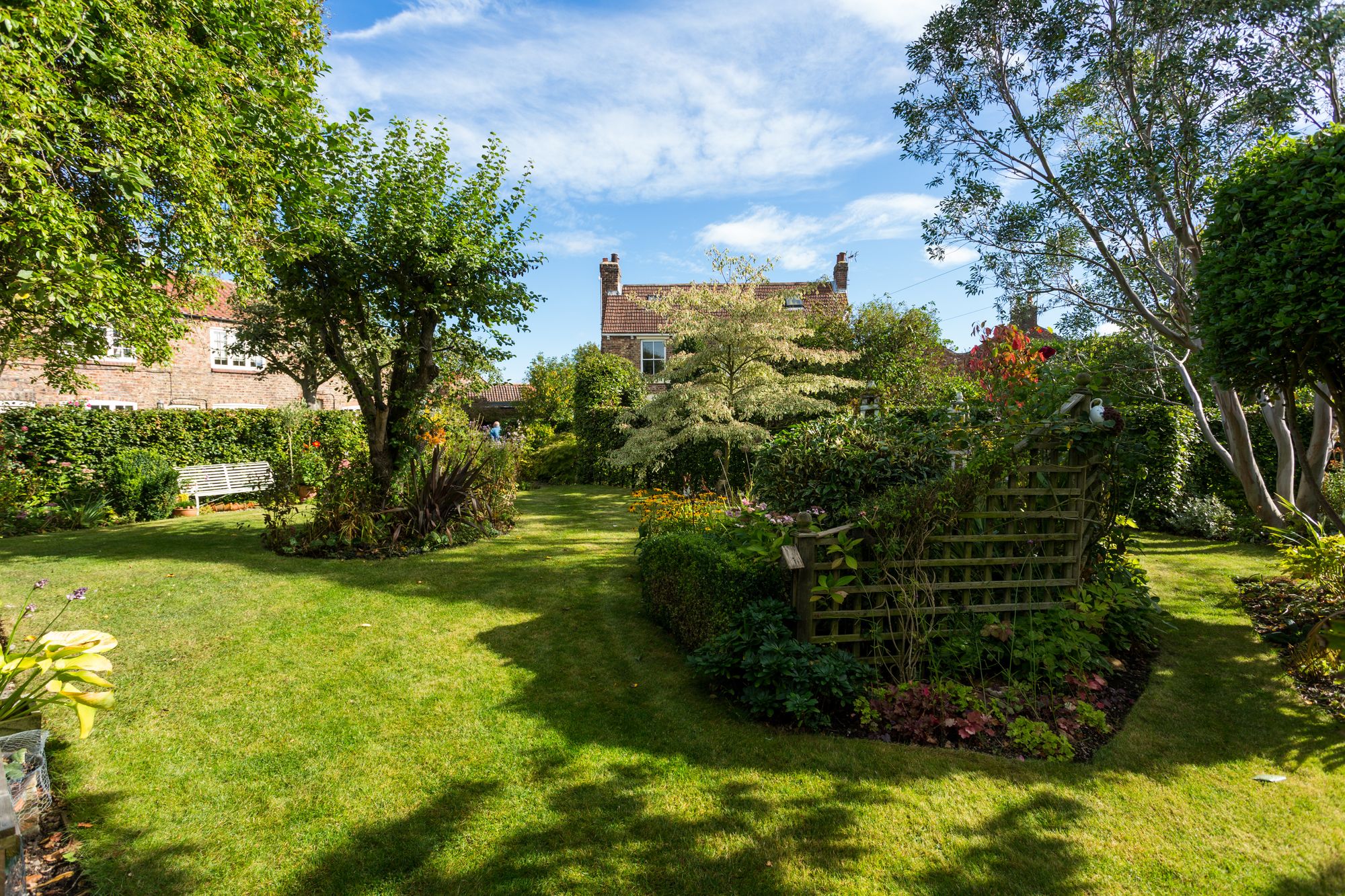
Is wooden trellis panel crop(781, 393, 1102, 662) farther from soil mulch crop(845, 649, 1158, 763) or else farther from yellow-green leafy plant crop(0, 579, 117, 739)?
yellow-green leafy plant crop(0, 579, 117, 739)

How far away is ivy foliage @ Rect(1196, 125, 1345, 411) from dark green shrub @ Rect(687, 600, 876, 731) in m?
3.55

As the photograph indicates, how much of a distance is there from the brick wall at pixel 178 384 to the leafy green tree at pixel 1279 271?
58.1ft

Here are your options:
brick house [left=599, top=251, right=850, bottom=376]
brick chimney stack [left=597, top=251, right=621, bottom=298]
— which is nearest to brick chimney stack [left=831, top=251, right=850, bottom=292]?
brick house [left=599, top=251, right=850, bottom=376]

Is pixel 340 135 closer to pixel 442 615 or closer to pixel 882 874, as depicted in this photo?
pixel 442 615

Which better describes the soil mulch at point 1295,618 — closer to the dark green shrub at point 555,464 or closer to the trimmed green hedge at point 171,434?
the trimmed green hedge at point 171,434

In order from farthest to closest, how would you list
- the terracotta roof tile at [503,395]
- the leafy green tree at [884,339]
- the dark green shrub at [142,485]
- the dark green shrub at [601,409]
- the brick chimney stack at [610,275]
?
1. the terracotta roof tile at [503,395]
2. the brick chimney stack at [610,275]
3. the dark green shrub at [601,409]
4. the leafy green tree at [884,339]
5. the dark green shrub at [142,485]

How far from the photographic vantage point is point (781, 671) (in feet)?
13.3

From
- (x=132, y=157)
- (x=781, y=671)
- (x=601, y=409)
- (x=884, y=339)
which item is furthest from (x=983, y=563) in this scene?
(x=601, y=409)

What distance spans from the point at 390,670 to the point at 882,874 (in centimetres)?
386

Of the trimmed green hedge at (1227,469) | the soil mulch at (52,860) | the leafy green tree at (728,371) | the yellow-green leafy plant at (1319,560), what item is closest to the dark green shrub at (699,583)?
the soil mulch at (52,860)

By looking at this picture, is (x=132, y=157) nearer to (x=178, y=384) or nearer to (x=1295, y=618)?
(x=1295, y=618)

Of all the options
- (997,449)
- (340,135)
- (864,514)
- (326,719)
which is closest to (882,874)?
(864,514)

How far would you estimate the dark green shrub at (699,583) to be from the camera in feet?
14.8

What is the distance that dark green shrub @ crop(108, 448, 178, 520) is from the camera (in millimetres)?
11523
